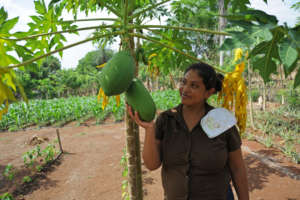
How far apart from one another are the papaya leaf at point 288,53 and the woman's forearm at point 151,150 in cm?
69

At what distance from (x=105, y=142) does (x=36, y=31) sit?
439 centimetres

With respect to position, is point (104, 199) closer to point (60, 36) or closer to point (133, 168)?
point (133, 168)

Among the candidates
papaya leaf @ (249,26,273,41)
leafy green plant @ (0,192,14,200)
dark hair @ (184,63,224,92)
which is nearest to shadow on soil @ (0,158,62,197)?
leafy green plant @ (0,192,14,200)

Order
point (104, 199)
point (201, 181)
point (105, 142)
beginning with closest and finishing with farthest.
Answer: point (201, 181)
point (104, 199)
point (105, 142)

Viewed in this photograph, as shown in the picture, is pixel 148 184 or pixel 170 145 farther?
pixel 148 184

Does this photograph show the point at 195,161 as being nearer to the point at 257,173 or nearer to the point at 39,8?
the point at 39,8

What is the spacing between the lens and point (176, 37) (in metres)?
1.80

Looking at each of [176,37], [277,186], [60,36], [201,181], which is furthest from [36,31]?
[277,186]

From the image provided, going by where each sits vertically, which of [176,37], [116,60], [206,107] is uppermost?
[176,37]

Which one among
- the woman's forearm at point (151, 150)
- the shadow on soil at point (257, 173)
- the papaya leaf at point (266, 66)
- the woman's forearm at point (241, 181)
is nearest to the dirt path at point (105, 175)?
the shadow on soil at point (257, 173)

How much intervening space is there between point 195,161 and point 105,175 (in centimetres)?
293

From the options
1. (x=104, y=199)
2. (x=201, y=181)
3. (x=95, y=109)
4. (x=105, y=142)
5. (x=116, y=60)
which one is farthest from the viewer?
(x=95, y=109)

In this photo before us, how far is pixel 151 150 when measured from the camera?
1218 mm

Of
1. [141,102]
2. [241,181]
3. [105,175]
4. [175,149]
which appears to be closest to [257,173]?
[241,181]
